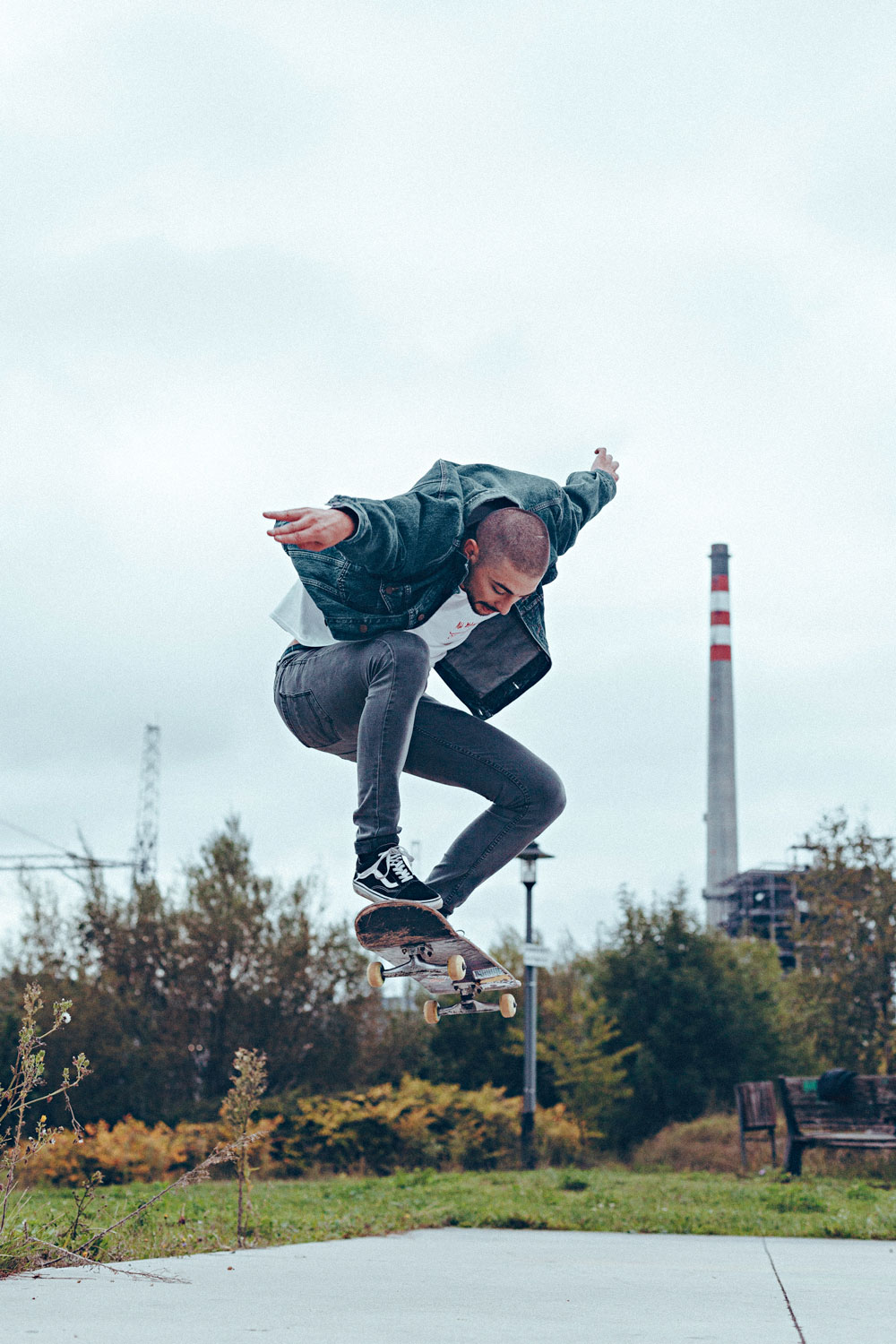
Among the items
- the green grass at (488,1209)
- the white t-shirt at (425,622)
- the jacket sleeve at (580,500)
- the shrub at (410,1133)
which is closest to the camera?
the white t-shirt at (425,622)

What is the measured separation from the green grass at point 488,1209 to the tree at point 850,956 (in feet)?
14.8

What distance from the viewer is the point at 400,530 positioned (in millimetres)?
3779

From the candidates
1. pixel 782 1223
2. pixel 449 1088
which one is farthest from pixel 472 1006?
pixel 449 1088

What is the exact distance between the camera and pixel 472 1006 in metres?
4.74

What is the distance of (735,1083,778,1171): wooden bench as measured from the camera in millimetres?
15250

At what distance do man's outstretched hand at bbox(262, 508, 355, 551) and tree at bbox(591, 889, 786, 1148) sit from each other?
16960mm

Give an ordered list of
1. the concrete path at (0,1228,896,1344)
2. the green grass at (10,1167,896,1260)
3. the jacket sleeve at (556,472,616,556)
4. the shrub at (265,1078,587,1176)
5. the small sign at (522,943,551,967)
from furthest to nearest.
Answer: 1. the shrub at (265,1078,587,1176)
2. the small sign at (522,943,551,967)
3. the green grass at (10,1167,896,1260)
4. the jacket sleeve at (556,472,616,556)
5. the concrete path at (0,1228,896,1344)

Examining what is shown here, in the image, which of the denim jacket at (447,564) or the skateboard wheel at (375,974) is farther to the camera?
the skateboard wheel at (375,974)

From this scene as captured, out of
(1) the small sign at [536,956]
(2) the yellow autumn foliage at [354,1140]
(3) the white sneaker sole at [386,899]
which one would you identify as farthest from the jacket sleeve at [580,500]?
(2) the yellow autumn foliage at [354,1140]

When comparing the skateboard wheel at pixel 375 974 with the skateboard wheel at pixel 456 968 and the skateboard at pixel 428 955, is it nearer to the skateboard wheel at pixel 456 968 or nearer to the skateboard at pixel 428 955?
the skateboard at pixel 428 955

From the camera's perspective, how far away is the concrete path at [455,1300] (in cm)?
328

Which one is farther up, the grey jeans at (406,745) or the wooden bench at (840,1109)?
the grey jeans at (406,745)

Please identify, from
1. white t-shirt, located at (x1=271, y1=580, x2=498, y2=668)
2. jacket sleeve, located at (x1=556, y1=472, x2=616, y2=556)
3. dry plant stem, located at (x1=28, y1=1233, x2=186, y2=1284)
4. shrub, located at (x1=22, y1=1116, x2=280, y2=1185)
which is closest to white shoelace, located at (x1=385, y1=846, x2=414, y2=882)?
white t-shirt, located at (x1=271, y1=580, x2=498, y2=668)

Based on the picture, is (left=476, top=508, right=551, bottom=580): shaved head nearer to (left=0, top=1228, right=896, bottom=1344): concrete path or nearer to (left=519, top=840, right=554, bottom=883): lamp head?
(left=0, top=1228, right=896, bottom=1344): concrete path
